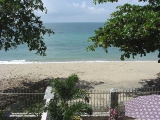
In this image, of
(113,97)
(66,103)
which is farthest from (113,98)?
(66,103)

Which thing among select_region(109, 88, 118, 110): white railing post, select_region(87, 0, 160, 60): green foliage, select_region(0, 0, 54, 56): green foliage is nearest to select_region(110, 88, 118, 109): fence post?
select_region(109, 88, 118, 110): white railing post

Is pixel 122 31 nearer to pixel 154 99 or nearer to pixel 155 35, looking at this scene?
pixel 155 35

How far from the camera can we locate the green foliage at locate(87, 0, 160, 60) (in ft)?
30.7

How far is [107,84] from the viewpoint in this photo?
54.0ft

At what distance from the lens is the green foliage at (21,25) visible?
41.2 feet

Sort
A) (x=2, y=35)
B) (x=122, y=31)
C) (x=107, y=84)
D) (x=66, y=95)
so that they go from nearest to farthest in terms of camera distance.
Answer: (x=66, y=95) < (x=122, y=31) < (x=2, y=35) < (x=107, y=84)

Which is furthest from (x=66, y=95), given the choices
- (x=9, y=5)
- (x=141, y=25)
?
(x=9, y=5)

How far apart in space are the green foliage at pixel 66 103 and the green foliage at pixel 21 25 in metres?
5.21

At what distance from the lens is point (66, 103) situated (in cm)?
912

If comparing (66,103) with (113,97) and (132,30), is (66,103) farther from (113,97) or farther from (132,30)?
(132,30)

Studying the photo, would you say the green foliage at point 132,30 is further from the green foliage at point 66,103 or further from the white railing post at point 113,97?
the green foliage at point 66,103

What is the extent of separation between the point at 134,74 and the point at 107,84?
438cm

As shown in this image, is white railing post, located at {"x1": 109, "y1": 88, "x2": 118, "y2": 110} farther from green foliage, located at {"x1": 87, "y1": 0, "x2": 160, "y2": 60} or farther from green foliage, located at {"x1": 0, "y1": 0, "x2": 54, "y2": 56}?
green foliage, located at {"x1": 0, "y1": 0, "x2": 54, "y2": 56}

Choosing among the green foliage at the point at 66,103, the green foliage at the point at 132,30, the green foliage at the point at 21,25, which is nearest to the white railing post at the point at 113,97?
the green foliage at the point at 66,103
